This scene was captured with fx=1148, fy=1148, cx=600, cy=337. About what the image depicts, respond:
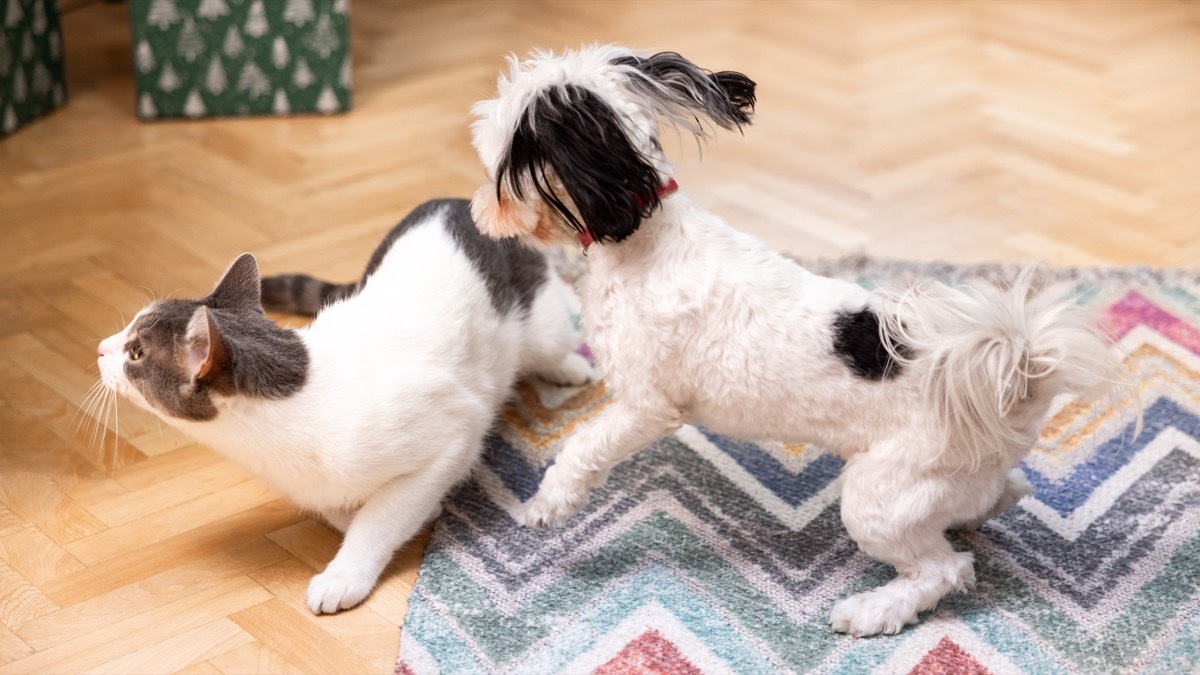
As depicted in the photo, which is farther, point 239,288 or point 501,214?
point 239,288

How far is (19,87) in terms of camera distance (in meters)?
2.81

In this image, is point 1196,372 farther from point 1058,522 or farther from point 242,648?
point 242,648

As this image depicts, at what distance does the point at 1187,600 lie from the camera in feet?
5.18

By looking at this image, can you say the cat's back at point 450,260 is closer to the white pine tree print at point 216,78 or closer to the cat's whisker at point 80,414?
the cat's whisker at point 80,414

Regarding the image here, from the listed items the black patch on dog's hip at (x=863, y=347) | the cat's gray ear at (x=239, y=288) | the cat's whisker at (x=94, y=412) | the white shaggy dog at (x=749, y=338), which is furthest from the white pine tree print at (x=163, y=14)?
the black patch on dog's hip at (x=863, y=347)

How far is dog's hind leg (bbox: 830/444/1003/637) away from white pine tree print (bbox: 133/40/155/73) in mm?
2148

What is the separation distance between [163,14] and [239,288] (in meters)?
1.50

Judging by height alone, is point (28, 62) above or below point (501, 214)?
below

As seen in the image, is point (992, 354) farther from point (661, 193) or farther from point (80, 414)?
point (80, 414)

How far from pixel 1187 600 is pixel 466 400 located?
3.44ft

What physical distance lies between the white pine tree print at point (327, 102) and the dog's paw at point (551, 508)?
5.62 feet

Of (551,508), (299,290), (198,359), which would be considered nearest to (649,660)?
(551,508)

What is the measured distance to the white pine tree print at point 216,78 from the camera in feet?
9.46

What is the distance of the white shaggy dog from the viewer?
4.44ft
